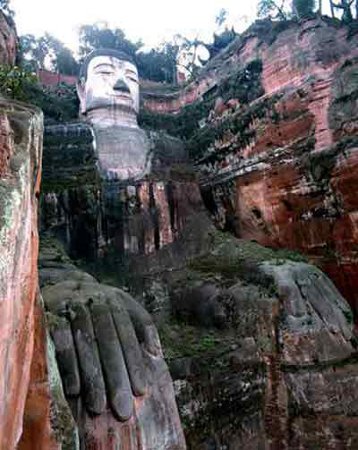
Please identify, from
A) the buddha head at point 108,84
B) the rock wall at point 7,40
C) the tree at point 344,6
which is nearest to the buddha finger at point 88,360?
the rock wall at point 7,40

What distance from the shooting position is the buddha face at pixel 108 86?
12273 mm

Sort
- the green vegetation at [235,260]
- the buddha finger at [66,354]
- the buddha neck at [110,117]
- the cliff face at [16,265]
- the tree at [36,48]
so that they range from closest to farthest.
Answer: the cliff face at [16,265] < the buddha finger at [66,354] < the green vegetation at [235,260] < the buddha neck at [110,117] < the tree at [36,48]

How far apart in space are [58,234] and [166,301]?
2.85 metres

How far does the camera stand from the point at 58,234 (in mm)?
9797

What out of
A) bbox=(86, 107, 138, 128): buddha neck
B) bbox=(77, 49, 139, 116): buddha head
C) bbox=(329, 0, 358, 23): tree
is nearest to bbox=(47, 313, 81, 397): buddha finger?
bbox=(86, 107, 138, 128): buddha neck

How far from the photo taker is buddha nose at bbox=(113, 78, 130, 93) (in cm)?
1230

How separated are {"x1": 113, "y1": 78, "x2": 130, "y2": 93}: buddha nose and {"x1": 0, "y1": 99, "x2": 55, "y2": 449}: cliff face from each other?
9166mm

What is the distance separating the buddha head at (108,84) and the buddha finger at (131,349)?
830 centimetres

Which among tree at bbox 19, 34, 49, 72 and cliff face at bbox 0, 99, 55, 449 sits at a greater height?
tree at bbox 19, 34, 49, 72

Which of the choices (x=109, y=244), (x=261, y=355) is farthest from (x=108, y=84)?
(x=261, y=355)

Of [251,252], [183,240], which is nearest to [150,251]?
[183,240]

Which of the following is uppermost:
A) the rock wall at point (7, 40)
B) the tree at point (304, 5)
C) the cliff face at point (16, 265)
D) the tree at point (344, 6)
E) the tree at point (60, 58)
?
the tree at point (60, 58)

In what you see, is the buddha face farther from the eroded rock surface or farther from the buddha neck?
the eroded rock surface

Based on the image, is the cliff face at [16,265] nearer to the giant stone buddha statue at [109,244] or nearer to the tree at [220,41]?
the giant stone buddha statue at [109,244]
